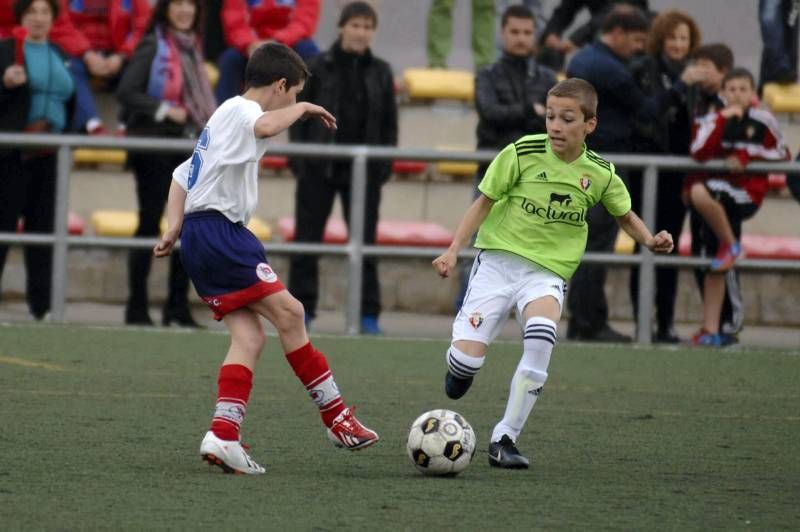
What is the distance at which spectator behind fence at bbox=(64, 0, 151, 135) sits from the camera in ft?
42.1

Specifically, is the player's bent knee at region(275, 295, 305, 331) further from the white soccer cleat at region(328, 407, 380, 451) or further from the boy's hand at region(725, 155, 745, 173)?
the boy's hand at region(725, 155, 745, 173)

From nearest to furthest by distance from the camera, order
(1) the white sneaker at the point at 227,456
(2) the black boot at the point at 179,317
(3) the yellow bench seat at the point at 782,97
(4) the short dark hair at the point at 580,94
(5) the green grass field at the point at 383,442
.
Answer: (5) the green grass field at the point at 383,442
(1) the white sneaker at the point at 227,456
(4) the short dark hair at the point at 580,94
(2) the black boot at the point at 179,317
(3) the yellow bench seat at the point at 782,97

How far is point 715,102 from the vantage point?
12.0m

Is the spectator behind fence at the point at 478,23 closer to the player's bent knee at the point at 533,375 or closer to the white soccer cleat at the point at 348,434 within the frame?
the player's bent knee at the point at 533,375

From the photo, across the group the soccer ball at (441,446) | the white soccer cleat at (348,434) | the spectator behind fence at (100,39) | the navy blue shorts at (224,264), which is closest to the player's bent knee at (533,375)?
the soccer ball at (441,446)

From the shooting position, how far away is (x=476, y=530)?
5230 millimetres

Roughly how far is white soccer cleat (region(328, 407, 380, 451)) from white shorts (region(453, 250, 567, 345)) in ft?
1.74

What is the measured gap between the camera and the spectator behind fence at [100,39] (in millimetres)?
12828

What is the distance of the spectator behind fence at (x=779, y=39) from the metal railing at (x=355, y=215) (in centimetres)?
357

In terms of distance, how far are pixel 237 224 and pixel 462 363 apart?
3.31ft

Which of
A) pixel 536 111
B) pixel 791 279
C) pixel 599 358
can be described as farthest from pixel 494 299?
pixel 791 279

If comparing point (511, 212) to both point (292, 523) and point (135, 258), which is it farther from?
point (135, 258)

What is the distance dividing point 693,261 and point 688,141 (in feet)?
2.77

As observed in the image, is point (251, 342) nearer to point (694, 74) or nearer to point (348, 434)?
point (348, 434)
